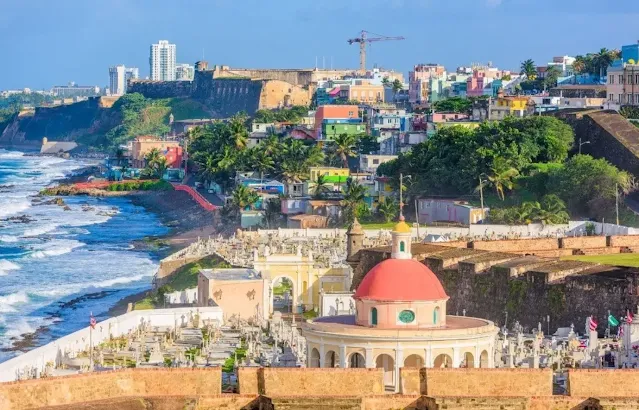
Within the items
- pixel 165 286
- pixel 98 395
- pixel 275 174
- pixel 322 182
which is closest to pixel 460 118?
pixel 275 174

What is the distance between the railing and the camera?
120475 mm

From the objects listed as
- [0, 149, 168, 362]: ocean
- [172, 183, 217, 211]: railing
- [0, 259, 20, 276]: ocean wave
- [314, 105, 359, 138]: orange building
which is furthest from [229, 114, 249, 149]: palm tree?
[0, 259, 20, 276]: ocean wave

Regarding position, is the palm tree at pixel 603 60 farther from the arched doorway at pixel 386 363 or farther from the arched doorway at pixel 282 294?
the arched doorway at pixel 386 363

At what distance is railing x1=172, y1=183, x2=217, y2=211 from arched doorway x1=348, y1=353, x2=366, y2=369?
8052 centimetres

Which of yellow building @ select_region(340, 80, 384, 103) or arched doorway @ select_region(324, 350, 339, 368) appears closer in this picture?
arched doorway @ select_region(324, 350, 339, 368)

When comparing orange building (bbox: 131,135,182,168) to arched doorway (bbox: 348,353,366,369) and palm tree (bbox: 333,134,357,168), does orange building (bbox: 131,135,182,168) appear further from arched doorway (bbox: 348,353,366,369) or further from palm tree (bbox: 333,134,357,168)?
arched doorway (bbox: 348,353,366,369)

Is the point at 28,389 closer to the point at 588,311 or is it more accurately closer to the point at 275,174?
the point at 588,311

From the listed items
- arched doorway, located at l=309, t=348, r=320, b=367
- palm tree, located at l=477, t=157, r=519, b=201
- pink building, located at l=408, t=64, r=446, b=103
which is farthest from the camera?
pink building, located at l=408, t=64, r=446, b=103

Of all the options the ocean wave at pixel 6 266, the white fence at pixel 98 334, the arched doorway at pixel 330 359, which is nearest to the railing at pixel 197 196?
the ocean wave at pixel 6 266

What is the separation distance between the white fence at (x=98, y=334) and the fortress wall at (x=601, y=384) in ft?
46.4

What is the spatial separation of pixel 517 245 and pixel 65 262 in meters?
33.8

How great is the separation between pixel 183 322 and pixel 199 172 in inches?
3539

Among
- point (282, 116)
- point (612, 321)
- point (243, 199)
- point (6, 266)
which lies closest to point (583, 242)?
point (612, 321)

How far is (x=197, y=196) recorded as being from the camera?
132 metres
